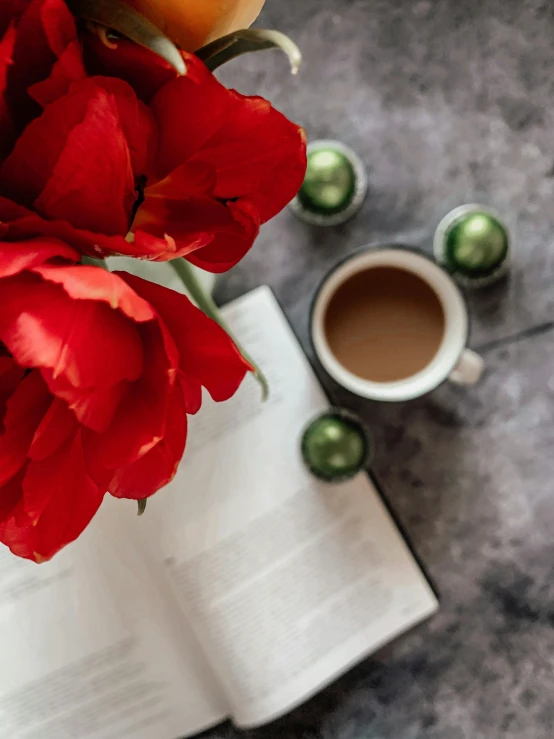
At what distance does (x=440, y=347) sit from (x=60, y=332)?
383mm

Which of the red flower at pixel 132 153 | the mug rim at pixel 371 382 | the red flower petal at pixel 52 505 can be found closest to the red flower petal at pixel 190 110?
the red flower at pixel 132 153

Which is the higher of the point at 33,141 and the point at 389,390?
the point at 33,141

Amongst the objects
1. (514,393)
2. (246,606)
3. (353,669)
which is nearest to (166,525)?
(246,606)

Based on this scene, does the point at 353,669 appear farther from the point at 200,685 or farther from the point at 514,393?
the point at 514,393

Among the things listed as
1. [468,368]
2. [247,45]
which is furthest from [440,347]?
[247,45]

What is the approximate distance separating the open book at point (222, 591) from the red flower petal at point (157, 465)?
0.30 metres

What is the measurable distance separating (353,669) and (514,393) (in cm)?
26

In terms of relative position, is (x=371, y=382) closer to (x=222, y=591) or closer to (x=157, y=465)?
(x=222, y=591)

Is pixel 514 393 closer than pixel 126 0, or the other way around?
pixel 126 0

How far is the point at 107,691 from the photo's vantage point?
557mm

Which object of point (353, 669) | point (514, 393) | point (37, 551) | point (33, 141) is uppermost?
point (33, 141)

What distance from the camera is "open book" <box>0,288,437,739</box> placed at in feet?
1.79

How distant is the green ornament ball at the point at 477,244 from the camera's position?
56 cm

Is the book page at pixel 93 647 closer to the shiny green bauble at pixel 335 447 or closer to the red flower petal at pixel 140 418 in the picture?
the shiny green bauble at pixel 335 447
